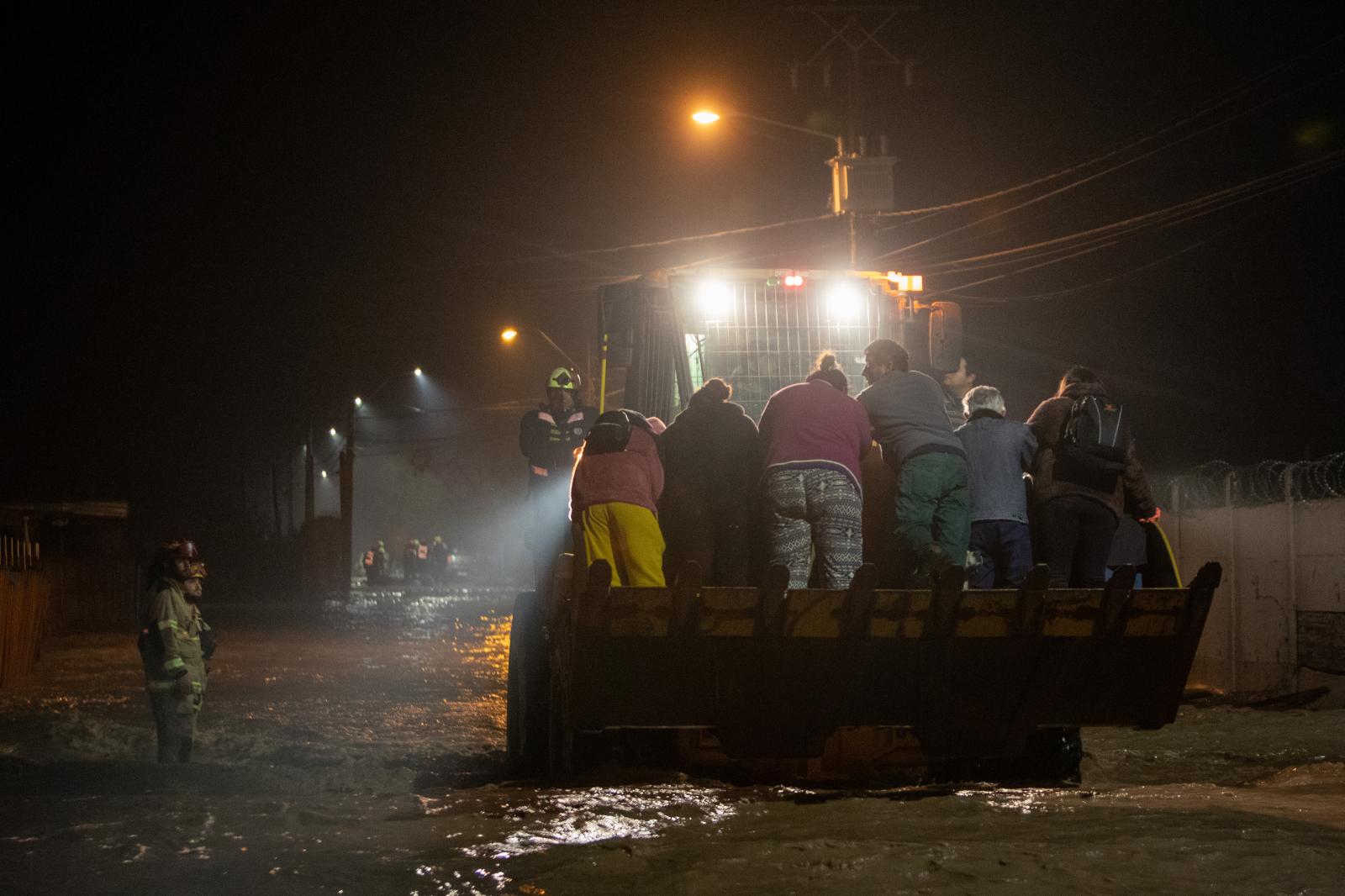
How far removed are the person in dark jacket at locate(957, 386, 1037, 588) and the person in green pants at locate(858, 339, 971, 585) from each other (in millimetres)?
143

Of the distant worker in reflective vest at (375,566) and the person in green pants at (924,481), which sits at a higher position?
the person in green pants at (924,481)

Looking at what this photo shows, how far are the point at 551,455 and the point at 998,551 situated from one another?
11.4 ft

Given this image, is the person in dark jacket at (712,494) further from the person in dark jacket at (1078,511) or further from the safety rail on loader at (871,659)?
the person in dark jacket at (1078,511)

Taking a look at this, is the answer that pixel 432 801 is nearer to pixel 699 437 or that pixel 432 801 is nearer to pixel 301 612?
pixel 699 437

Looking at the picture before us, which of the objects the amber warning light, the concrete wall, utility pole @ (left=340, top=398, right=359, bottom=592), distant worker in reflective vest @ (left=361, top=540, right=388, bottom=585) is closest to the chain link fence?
the concrete wall

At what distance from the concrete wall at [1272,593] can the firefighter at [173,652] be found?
9946 millimetres

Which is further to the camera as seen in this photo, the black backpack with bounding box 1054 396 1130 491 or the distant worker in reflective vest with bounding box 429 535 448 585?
the distant worker in reflective vest with bounding box 429 535 448 585

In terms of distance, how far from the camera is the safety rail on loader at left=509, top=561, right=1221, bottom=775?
6.88m

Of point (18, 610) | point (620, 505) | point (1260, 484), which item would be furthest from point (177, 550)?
point (1260, 484)

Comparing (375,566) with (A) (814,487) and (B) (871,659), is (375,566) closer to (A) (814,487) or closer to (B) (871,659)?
(A) (814,487)

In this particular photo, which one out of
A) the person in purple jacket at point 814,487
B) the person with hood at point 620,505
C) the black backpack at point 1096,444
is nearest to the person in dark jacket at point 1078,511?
the black backpack at point 1096,444

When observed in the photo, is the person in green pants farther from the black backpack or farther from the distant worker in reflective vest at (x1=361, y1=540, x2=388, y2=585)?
the distant worker in reflective vest at (x1=361, y1=540, x2=388, y2=585)

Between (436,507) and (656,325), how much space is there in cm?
8215

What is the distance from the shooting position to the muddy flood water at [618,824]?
18.3ft
